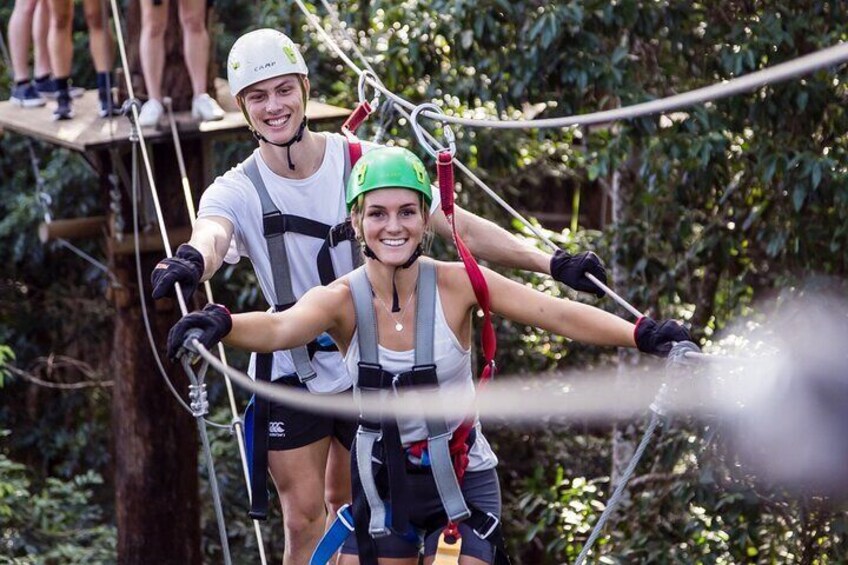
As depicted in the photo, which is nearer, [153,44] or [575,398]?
[153,44]

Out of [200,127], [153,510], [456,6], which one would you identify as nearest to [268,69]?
[456,6]

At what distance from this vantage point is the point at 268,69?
3594mm

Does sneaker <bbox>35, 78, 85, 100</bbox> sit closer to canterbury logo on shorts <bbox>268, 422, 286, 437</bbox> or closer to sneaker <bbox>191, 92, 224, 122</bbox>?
sneaker <bbox>191, 92, 224, 122</bbox>

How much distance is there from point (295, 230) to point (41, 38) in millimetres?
3905

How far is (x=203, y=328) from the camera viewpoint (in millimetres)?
2840

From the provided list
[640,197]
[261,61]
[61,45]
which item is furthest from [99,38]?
[261,61]

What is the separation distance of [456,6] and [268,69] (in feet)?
7.39

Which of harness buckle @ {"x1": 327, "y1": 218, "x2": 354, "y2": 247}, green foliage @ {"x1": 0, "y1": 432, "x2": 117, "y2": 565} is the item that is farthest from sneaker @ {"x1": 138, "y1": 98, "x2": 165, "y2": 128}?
harness buckle @ {"x1": 327, "y1": 218, "x2": 354, "y2": 247}

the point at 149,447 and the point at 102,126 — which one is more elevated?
the point at 102,126

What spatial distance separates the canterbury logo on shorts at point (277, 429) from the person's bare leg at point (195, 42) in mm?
2819

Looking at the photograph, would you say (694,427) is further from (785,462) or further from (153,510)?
(153,510)

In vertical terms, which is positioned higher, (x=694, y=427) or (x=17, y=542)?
(x=694, y=427)

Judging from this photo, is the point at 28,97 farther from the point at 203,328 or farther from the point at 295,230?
the point at 203,328

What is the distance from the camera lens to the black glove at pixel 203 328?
9.27ft
